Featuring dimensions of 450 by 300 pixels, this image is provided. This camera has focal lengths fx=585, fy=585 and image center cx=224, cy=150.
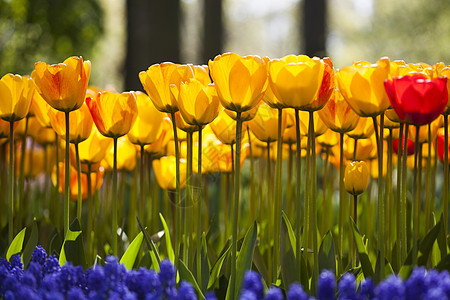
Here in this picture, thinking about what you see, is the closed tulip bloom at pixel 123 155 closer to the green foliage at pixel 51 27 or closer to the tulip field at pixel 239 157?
the tulip field at pixel 239 157

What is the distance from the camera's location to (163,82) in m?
1.72

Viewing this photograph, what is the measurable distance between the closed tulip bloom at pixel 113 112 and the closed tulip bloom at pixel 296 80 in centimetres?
46

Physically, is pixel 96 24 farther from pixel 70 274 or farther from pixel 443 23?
pixel 443 23

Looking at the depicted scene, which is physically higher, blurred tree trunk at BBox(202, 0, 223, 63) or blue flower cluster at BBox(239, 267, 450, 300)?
blurred tree trunk at BBox(202, 0, 223, 63)

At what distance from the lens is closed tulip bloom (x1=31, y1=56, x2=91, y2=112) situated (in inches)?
68.1

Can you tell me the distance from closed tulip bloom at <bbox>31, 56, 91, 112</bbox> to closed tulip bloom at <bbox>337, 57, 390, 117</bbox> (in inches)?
30.0

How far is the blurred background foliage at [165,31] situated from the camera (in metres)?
7.29

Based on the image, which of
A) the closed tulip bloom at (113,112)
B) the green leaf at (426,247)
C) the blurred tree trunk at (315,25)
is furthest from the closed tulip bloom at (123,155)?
the blurred tree trunk at (315,25)

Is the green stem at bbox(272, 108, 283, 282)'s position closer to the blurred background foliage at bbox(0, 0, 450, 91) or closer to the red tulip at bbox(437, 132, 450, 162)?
the red tulip at bbox(437, 132, 450, 162)

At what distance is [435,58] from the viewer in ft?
83.9

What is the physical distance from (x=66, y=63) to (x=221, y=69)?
52cm

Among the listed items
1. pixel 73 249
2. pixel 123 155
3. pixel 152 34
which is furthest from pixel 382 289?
pixel 152 34

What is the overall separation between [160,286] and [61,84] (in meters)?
0.79

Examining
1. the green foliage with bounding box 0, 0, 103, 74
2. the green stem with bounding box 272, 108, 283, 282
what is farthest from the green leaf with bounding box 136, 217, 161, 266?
the green foliage with bounding box 0, 0, 103, 74
